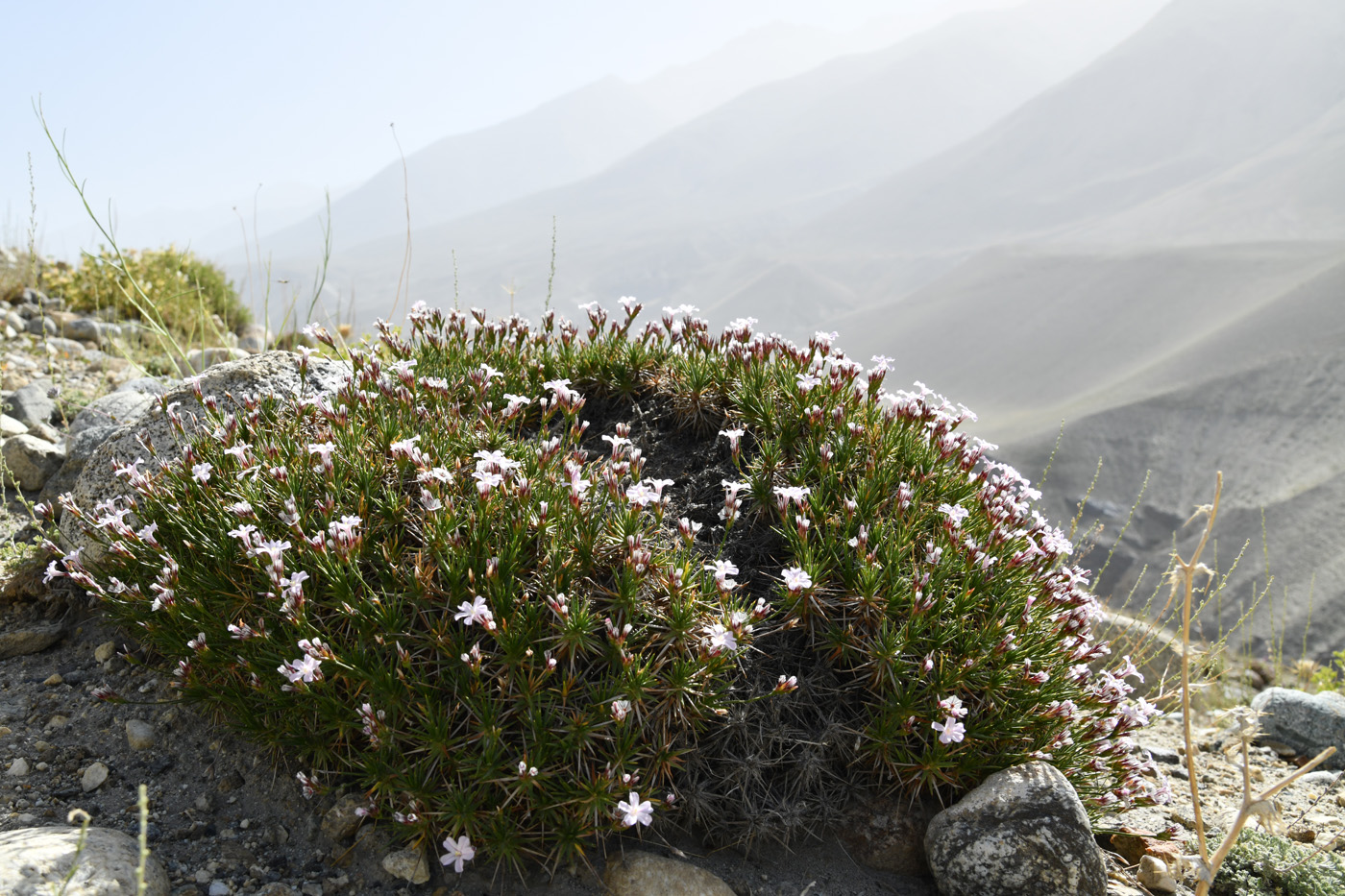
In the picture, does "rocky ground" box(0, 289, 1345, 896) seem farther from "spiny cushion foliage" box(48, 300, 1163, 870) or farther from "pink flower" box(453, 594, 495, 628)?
"pink flower" box(453, 594, 495, 628)

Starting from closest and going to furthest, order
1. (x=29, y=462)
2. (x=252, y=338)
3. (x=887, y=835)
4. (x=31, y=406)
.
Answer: (x=887, y=835) → (x=29, y=462) → (x=31, y=406) → (x=252, y=338)

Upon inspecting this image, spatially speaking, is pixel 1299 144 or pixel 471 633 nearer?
pixel 471 633

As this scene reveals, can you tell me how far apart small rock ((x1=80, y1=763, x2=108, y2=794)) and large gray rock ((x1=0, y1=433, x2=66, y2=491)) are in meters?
3.27

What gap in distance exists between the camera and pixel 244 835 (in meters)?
3.37

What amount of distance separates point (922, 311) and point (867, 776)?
79.6 metres

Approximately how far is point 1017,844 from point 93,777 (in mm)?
4252

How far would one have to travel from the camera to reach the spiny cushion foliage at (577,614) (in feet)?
9.95

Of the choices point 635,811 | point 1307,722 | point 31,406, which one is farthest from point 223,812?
point 1307,722

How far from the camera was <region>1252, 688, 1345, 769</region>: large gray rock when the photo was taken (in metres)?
5.20

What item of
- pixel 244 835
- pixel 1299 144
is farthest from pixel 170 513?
pixel 1299 144

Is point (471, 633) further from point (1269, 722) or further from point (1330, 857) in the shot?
point (1269, 722)

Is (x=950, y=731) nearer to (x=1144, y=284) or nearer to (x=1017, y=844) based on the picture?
(x=1017, y=844)

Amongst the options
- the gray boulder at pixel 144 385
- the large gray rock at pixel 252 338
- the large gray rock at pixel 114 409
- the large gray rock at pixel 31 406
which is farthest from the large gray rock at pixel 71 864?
the large gray rock at pixel 252 338

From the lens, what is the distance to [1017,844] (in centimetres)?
313
